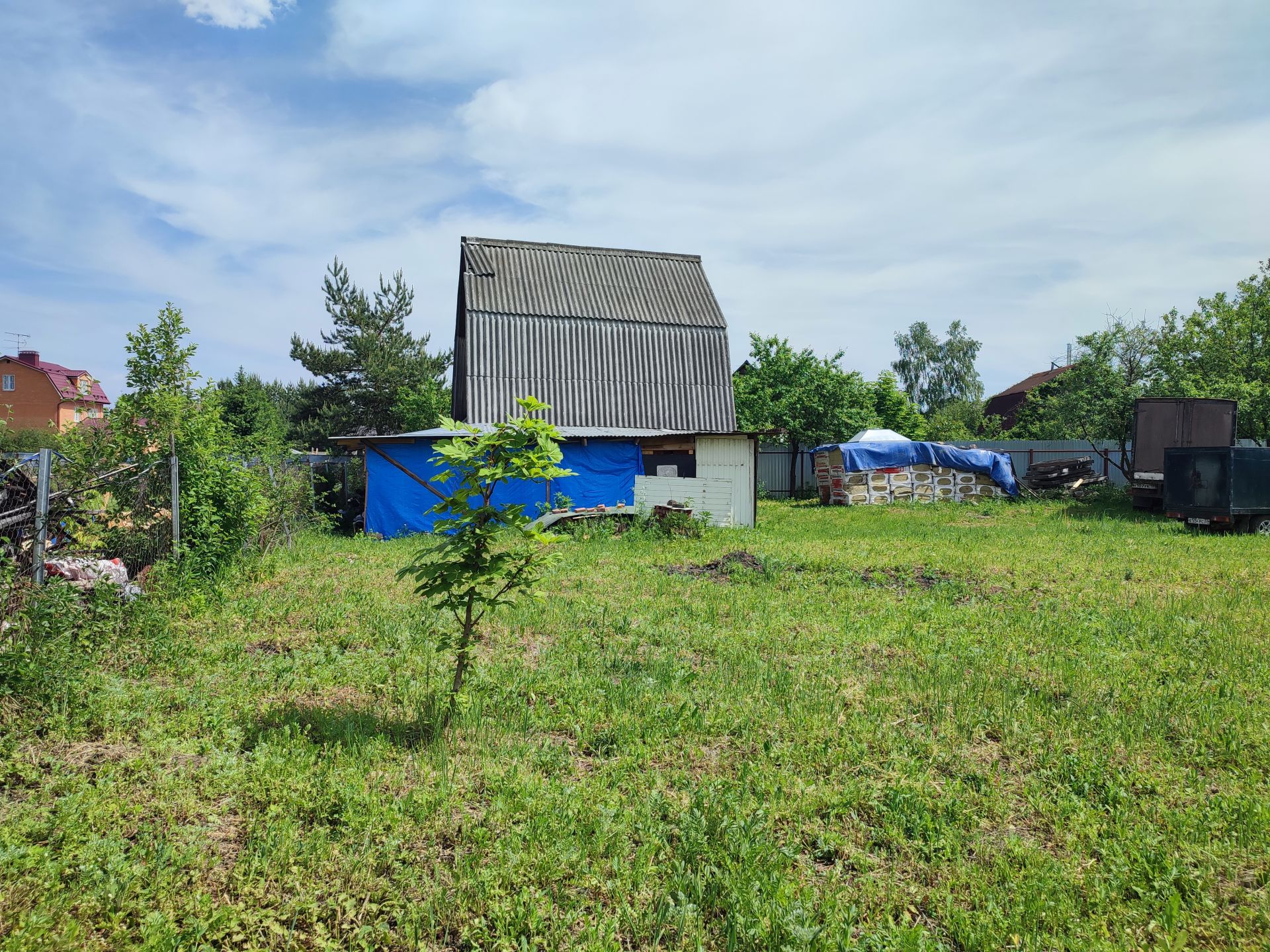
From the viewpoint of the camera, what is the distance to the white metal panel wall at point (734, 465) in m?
17.7

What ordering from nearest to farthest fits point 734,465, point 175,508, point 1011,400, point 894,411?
point 175,508, point 734,465, point 894,411, point 1011,400

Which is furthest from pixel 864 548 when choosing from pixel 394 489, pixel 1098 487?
pixel 1098 487

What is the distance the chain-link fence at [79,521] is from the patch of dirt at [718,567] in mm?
6400

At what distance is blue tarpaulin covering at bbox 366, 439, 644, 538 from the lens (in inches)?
649

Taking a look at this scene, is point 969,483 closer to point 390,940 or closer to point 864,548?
point 864,548

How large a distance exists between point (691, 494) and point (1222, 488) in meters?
11.2

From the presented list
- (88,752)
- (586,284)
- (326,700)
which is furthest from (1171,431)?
(88,752)

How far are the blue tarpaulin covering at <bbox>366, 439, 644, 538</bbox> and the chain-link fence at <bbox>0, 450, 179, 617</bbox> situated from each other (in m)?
7.72

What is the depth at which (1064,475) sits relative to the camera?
23.5 m

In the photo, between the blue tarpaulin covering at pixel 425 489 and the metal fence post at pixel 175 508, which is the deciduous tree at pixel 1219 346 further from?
the metal fence post at pixel 175 508

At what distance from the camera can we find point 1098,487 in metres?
23.5

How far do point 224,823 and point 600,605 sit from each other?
527 centimetres

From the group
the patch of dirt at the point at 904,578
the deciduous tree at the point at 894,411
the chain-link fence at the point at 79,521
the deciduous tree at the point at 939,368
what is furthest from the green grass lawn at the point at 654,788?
the deciduous tree at the point at 939,368

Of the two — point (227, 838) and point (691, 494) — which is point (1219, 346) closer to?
point (691, 494)
